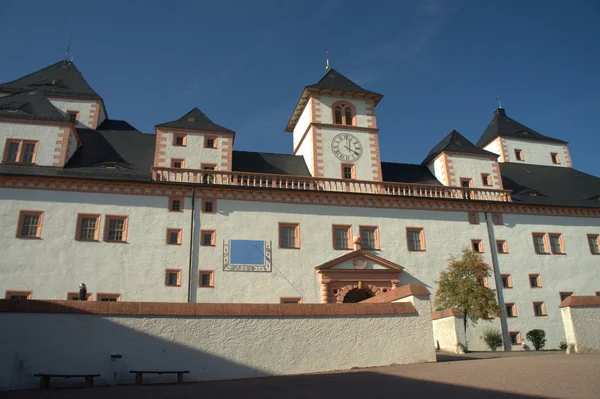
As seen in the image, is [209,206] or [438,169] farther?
[438,169]

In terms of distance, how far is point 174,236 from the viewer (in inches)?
1004

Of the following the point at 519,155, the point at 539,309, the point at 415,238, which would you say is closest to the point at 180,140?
the point at 415,238

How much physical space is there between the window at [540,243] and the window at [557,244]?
479mm

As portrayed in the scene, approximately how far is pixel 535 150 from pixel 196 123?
96.0ft

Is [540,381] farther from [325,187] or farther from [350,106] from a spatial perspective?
[350,106]

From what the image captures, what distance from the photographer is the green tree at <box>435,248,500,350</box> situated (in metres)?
25.4

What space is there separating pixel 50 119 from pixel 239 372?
19.7 meters

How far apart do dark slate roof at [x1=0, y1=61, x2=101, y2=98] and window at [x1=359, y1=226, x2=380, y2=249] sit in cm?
1974

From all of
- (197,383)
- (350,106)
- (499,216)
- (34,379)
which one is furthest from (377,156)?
(34,379)

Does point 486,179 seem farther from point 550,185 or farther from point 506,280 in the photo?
point 506,280

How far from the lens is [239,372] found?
565 inches

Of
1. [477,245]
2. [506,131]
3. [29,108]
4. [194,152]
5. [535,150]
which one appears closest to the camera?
[29,108]

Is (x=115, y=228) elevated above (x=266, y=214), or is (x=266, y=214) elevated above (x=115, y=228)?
(x=266, y=214)

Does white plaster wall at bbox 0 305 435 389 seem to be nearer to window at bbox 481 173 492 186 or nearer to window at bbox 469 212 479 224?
window at bbox 469 212 479 224
